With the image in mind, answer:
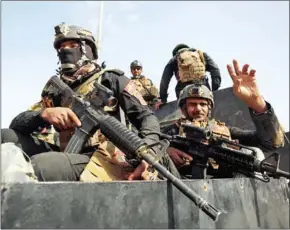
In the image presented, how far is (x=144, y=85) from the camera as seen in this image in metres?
9.10

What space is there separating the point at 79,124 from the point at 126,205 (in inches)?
38.6

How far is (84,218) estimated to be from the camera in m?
1.70

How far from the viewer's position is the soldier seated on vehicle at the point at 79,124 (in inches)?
96.3

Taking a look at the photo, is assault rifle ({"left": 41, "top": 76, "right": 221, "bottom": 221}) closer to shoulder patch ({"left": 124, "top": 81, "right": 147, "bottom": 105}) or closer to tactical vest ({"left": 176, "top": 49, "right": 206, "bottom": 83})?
shoulder patch ({"left": 124, "top": 81, "right": 147, "bottom": 105})

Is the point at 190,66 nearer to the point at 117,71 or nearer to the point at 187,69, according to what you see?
the point at 187,69

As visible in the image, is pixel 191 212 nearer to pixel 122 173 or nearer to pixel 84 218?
pixel 84 218

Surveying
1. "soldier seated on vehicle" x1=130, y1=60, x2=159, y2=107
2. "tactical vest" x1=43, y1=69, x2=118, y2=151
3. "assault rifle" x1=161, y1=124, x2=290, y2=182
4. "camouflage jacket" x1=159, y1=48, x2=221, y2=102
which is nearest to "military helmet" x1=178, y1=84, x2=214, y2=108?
"assault rifle" x1=161, y1=124, x2=290, y2=182

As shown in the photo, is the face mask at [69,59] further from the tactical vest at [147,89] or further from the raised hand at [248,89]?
the tactical vest at [147,89]

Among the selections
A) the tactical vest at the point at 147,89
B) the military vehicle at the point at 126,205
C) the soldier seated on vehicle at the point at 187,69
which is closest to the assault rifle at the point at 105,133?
the military vehicle at the point at 126,205

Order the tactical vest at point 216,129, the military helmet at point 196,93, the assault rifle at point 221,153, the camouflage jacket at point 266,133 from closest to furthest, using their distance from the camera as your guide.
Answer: the assault rifle at point 221,153 → the camouflage jacket at point 266,133 → the tactical vest at point 216,129 → the military helmet at point 196,93

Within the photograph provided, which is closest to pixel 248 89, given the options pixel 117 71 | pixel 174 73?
pixel 117 71

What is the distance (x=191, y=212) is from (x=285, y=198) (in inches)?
48.8

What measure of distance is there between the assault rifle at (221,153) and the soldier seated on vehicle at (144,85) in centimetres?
480

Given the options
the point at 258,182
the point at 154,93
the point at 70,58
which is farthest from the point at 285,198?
the point at 154,93
